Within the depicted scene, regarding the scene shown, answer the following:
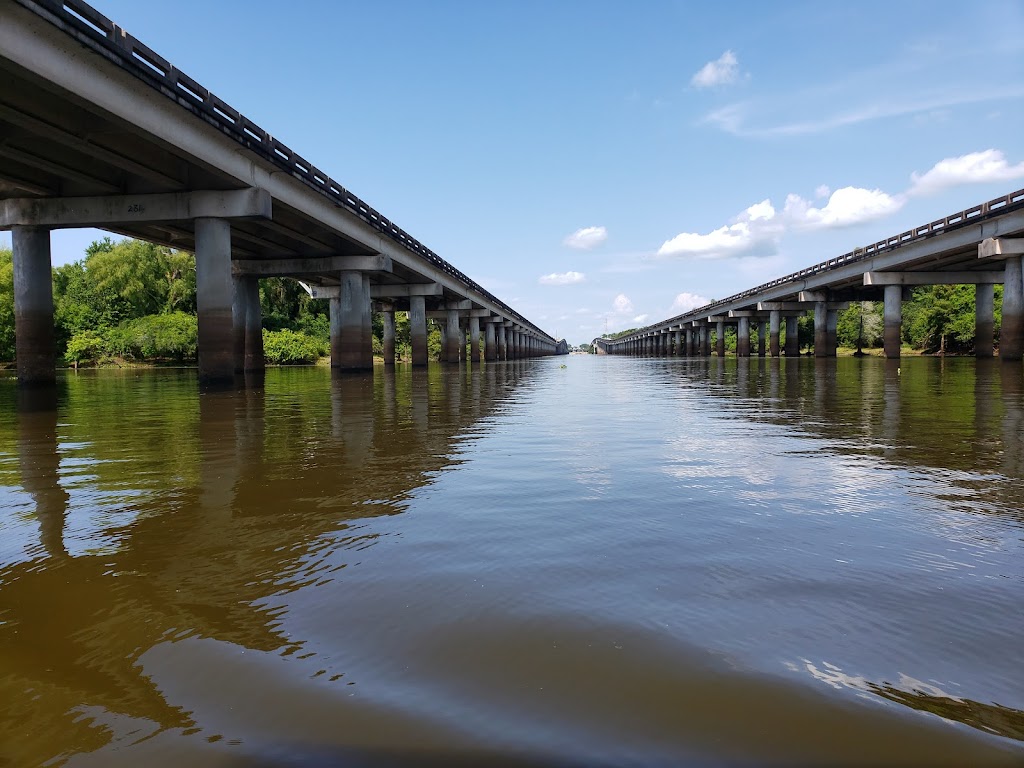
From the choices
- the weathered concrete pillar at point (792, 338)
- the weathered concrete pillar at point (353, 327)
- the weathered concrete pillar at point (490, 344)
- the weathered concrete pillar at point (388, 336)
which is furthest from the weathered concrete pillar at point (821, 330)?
the weathered concrete pillar at point (353, 327)

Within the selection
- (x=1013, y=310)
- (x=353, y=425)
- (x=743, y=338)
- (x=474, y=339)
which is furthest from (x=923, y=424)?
(x=743, y=338)

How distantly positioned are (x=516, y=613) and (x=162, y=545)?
2773 mm

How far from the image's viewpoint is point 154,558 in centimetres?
427

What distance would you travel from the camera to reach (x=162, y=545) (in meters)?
4.56

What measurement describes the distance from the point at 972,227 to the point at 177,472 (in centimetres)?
4832

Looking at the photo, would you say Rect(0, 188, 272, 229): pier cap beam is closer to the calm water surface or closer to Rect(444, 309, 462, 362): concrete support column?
the calm water surface

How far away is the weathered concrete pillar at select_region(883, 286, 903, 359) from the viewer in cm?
5344

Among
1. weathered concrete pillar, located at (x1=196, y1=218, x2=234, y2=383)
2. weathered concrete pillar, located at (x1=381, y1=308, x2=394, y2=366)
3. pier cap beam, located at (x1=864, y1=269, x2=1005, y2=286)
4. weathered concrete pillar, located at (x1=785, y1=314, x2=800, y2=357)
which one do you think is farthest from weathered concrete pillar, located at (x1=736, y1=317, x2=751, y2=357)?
weathered concrete pillar, located at (x1=196, y1=218, x2=234, y2=383)

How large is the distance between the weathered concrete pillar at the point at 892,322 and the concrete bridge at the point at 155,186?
131 ft

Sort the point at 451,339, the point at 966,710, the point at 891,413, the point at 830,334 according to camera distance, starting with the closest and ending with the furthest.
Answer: the point at 966,710, the point at 891,413, the point at 451,339, the point at 830,334

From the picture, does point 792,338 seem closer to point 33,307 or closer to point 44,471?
point 33,307

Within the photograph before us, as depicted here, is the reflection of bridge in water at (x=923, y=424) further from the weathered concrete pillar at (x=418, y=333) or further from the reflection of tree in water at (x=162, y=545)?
the weathered concrete pillar at (x=418, y=333)

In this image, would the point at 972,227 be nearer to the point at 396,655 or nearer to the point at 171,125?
the point at 171,125

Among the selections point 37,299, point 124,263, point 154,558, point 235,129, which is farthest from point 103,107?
point 124,263
